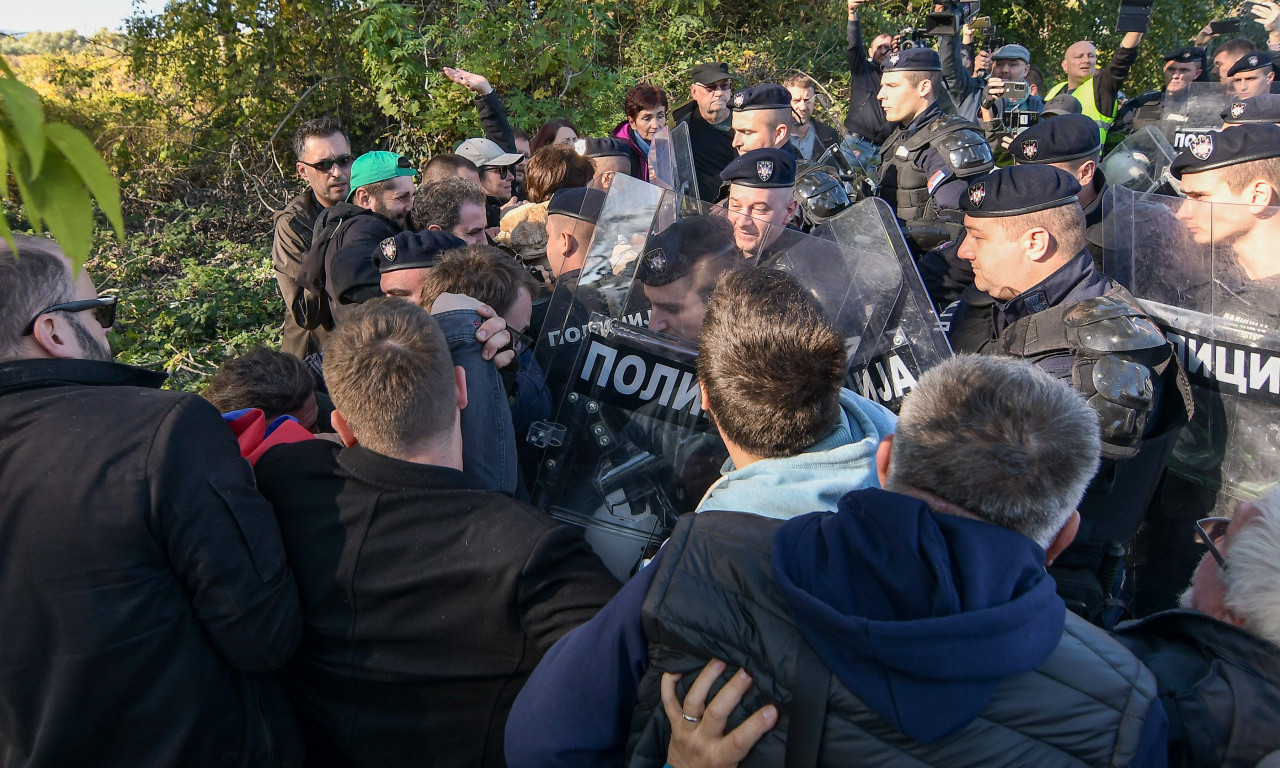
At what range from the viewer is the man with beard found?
3.71m

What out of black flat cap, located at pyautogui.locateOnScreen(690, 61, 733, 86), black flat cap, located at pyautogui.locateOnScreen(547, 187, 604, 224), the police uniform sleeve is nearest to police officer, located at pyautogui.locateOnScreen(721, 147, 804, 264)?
black flat cap, located at pyautogui.locateOnScreen(547, 187, 604, 224)

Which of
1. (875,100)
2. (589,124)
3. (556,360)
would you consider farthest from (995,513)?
(589,124)

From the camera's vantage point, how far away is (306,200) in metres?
4.76

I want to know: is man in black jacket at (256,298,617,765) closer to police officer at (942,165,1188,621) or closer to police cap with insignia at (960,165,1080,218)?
police officer at (942,165,1188,621)

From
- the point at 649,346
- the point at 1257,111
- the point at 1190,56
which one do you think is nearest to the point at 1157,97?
the point at 1190,56

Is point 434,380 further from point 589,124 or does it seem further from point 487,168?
point 589,124

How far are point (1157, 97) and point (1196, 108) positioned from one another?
77.0 inches

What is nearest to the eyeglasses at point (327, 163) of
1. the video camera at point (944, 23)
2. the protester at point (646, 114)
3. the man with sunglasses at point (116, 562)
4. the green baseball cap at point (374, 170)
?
the green baseball cap at point (374, 170)

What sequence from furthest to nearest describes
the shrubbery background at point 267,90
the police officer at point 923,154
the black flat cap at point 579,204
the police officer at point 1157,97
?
the shrubbery background at point 267,90
the police officer at point 1157,97
the police officer at point 923,154
the black flat cap at point 579,204

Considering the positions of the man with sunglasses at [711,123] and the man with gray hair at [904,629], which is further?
the man with sunglasses at [711,123]

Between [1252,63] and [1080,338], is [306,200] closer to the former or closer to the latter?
[1080,338]

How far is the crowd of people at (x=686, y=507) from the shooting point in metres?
1.20

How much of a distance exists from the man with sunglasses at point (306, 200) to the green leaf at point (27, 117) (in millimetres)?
3675

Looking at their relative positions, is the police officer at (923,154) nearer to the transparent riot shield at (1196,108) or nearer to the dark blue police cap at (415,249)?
the transparent riot shield at (1196,108)
